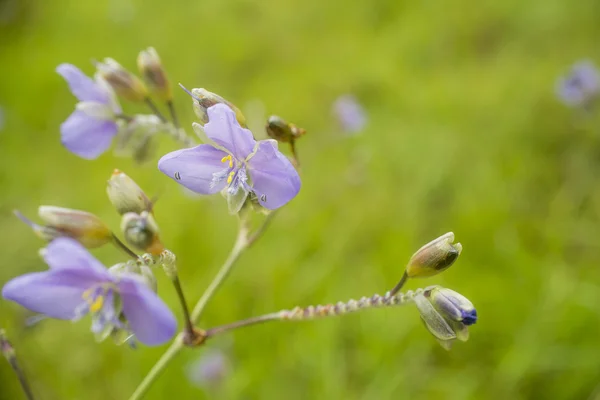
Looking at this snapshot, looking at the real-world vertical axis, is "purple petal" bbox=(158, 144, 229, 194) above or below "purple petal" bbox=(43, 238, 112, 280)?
above

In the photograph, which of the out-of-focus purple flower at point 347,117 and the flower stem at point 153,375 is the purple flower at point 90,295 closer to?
the flower stem at point 153,375

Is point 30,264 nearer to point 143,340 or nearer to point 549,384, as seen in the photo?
point 143,340

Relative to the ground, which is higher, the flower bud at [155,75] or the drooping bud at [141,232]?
the flower bud at [155,75]

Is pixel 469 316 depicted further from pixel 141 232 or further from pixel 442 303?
pixel 141 232

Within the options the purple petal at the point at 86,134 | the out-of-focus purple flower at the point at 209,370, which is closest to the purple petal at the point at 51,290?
the purple petal at the point at 86,134

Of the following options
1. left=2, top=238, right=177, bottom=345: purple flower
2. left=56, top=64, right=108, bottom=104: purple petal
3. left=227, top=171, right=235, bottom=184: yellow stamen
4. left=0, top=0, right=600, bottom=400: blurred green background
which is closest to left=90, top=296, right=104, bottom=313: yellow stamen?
left=2, top=238, right=177, bottom=345: purple flower

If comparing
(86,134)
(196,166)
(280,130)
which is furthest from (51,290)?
(86,134)

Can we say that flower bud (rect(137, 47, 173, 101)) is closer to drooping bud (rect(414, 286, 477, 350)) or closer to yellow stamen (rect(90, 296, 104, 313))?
yellow stamen (rect(90, 296, 104, 313))
